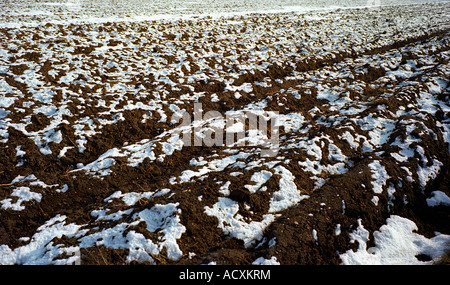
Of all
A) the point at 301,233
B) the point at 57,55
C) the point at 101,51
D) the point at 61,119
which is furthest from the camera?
the point at 101,51

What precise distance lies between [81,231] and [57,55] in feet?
32.9

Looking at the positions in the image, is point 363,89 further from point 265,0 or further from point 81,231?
point 265,0

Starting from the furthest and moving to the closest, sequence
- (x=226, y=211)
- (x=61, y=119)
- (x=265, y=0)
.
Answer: (x=265, y=0) < (x=61, y=119) < (x=226, y=211)

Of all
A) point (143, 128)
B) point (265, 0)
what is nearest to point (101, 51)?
point (143, 128)

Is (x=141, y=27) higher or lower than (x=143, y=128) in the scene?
higher

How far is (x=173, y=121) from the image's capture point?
7.00 metres

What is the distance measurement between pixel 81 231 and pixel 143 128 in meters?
3.48

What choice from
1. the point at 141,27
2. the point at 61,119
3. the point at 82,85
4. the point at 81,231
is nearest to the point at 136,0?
the point at 141,27

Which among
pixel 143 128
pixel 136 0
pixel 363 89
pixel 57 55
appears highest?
pixel 136 0

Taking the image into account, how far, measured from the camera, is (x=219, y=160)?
548cm

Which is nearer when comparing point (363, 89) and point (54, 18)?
point (363, 89)

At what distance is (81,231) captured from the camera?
12.4ft

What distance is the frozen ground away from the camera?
360 centimetres

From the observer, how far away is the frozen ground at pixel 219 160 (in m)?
3.60
